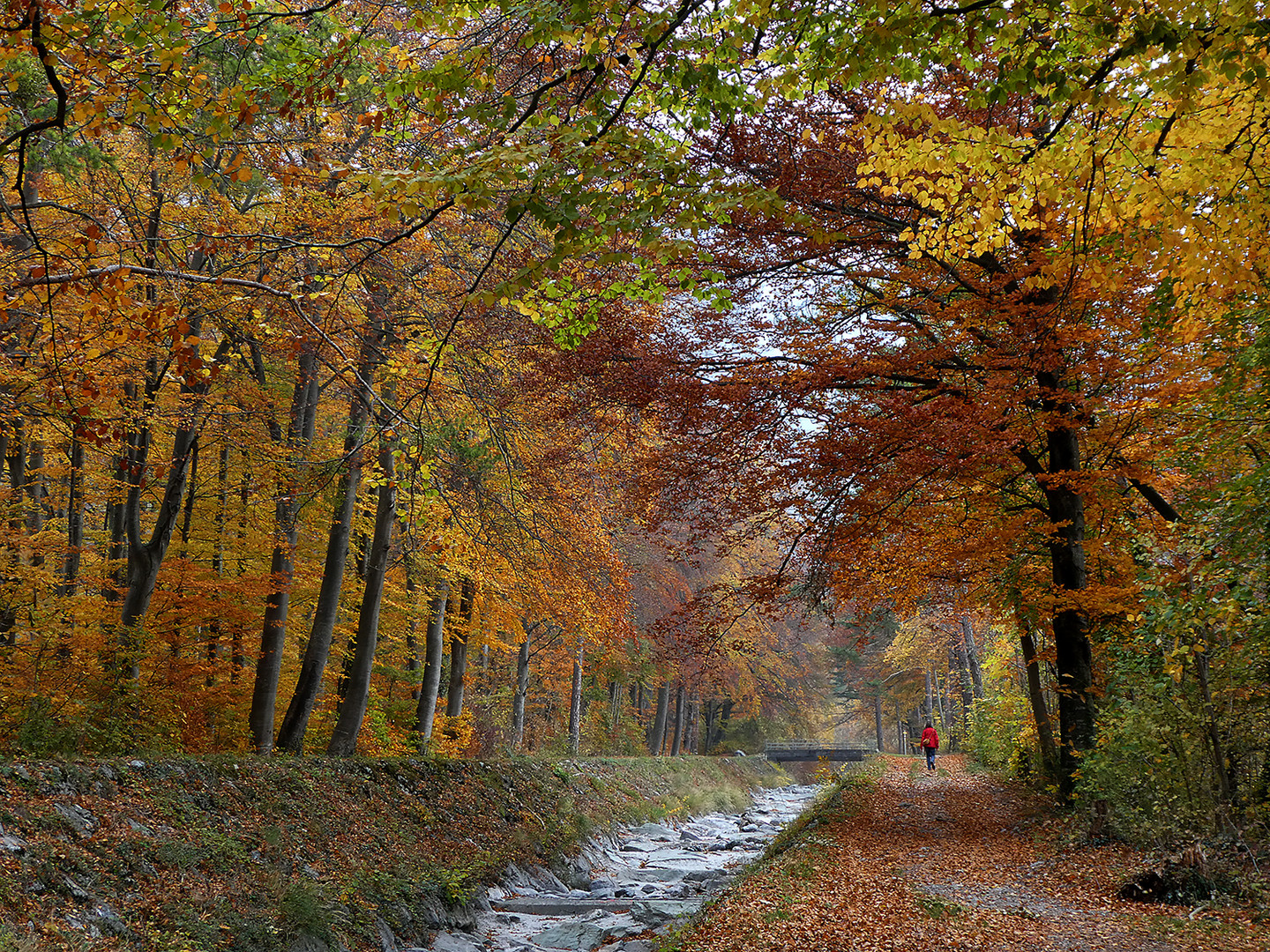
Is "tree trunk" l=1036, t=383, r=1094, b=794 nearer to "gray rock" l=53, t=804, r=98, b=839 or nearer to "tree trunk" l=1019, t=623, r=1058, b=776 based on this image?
"tree trunk" l=1019, t=623, r=1058, b=776

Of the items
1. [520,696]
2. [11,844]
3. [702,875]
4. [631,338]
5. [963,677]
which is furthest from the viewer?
[963,677]

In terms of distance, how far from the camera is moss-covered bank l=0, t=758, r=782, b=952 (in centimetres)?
583

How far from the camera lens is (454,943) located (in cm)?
879

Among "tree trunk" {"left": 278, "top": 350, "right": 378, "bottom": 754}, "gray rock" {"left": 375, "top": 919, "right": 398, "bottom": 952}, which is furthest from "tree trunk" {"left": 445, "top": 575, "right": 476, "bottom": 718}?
"gray rock" {"left": 375, "top": 919, "right": 398, "bottom": 952}

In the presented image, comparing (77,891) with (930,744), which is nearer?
(77,891)

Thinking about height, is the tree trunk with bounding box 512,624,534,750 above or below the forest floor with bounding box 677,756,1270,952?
above

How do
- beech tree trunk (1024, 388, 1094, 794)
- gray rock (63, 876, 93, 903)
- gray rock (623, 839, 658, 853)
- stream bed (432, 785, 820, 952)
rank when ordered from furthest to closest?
gray rock (623, 839, 658, 853) < beech tree trunk (1024, 388, 1094, 794) < stream bed (432, 785, 820, 952) < gray rock (63, 876, 93, 903)

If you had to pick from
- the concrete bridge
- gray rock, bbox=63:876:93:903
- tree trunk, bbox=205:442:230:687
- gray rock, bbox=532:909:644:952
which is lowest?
the concrete bridge

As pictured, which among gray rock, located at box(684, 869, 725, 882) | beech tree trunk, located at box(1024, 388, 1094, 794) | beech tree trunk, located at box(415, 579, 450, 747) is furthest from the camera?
beech tree trunk, located at box(415, 579, 450, 747)

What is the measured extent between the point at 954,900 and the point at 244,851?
673cm

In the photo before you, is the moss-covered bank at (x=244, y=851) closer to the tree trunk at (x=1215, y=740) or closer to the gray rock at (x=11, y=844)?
the gray rock at (x=11, y=844)

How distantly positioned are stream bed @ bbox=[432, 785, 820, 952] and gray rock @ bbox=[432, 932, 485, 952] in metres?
0.01

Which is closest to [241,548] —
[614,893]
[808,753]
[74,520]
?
[74,520]

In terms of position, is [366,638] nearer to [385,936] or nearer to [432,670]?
[432,670]
